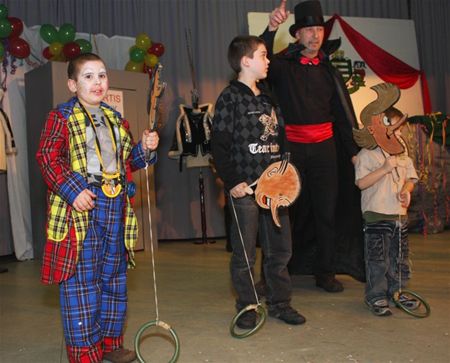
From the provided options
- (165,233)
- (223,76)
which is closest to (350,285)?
(165,233)

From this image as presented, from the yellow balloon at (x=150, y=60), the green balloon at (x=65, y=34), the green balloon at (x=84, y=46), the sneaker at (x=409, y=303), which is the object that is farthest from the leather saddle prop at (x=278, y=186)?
the yellow balloon at (x=150, y=60)

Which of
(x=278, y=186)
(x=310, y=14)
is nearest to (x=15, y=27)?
(x=310, y=14)

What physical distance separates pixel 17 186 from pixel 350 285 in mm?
3589

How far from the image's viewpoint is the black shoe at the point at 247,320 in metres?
2.71

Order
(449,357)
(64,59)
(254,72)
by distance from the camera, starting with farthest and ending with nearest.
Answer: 1. (64,59)
2. (254,72)
3. (449,357)

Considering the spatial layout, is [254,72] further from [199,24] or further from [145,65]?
[199,24]

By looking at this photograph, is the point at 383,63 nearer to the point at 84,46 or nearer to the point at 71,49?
the point at 84,46

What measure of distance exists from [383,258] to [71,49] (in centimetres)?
372

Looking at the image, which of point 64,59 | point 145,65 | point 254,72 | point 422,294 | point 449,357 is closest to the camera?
point 449,357

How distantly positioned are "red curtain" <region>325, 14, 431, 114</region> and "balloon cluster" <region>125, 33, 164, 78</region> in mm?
2121

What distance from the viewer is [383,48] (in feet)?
23.6

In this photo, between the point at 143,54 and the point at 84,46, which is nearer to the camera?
the point at 84,46

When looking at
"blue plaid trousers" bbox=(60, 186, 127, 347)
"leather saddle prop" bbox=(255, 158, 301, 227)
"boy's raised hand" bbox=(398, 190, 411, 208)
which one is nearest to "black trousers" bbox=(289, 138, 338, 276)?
"boy's raised hand" bbox=(398, 190, 411, 208)

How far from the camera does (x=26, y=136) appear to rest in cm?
578
